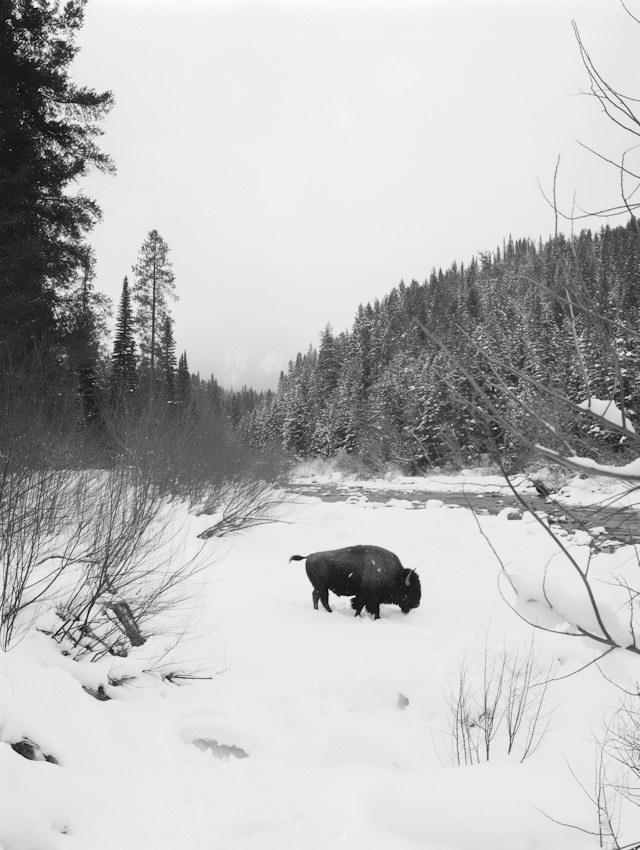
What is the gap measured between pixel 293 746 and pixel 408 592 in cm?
343

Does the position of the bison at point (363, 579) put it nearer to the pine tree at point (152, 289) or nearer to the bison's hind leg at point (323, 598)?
the bison's hind leg at point (323, 598)

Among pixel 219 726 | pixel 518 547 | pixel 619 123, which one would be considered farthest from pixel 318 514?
pixel 619 123

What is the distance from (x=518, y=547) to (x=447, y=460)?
18991mm

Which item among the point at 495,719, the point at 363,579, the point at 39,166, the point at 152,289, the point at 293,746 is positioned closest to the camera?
the point at 293,746

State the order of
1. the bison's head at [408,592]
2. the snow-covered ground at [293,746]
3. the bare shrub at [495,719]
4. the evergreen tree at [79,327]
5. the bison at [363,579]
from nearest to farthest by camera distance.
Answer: the snow-covered ground at [293,746], the bare shrub at [495,719], the bison at [363,579], the bison's head at [408,592], the evergreen tree at [79,327]

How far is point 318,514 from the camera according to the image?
16.5 meters

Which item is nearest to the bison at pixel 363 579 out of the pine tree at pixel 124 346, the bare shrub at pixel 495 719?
the bare shrub at pixel 495 719

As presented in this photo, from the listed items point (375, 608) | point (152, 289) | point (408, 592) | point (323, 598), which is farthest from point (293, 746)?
point (152, 289)

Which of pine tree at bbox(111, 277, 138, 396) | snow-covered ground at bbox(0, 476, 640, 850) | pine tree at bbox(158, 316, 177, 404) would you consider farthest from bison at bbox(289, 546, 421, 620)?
pine tree at bbox(111, 277, 138, 396)

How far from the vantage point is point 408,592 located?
21.4 feet

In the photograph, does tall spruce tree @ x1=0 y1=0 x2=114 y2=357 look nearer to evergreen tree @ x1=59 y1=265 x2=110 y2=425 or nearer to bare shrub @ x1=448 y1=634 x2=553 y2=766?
evergreen tree @ x1=59 y1=265 x2=110 y2=425

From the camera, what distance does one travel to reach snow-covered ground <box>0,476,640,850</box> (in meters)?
2.47

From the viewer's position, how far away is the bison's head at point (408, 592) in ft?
21.3

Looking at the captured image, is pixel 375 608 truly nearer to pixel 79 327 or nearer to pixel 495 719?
pixel 495 719
